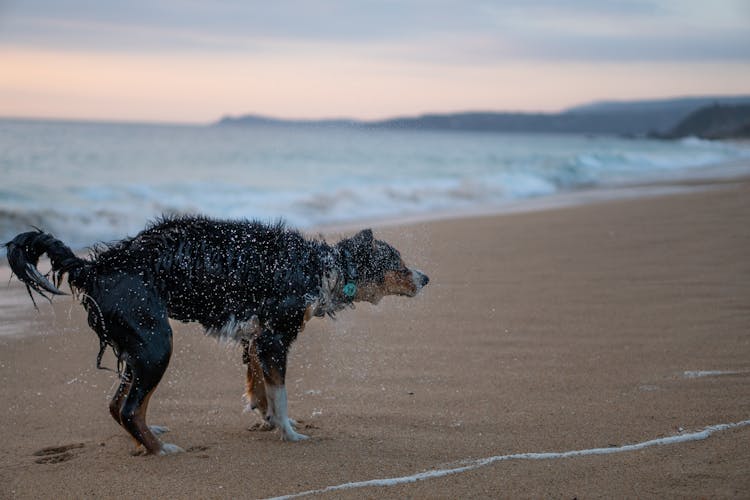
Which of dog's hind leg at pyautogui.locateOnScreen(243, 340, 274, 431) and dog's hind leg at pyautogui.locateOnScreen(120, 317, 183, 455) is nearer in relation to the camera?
dog's hind leg at pyautogui.locateOnScreen(120, 317, 183, 455)

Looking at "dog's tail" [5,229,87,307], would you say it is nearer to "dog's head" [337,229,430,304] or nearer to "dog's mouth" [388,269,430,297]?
"dog's head" [337,229,430,304]

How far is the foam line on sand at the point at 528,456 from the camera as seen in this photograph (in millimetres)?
4180

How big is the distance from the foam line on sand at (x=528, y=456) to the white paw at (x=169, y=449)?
41.8 inches

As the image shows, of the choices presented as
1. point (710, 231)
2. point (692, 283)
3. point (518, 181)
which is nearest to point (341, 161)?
point (518, 181)

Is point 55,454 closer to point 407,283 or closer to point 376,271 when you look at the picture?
point 376,271

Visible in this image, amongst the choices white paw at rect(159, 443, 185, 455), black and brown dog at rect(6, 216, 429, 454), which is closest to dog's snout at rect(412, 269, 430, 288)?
black and brown dog at rect(6, 216, 429, 454)

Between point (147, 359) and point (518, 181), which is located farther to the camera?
point (518, 181)

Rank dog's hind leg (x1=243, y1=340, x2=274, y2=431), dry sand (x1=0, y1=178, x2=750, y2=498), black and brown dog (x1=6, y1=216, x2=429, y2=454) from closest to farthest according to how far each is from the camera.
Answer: dry sand (x1=0, y1=178, x2=750, y2=498)
black and brown dog (x1=6, y1=216, x2=429, y2=454)
dog's hind leg (x1=243, y1=340, x2=274, y2=431)

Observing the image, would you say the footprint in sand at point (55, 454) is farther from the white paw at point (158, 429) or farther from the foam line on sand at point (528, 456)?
the foam line on sand at point (528, 456)

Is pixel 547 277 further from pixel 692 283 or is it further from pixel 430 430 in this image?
pixel 430 430

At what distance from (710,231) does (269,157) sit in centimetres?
2643

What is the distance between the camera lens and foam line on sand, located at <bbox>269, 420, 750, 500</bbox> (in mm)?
4180

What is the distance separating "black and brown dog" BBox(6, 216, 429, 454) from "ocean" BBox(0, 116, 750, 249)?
47.8 inches

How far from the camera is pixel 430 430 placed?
5.09 meters
